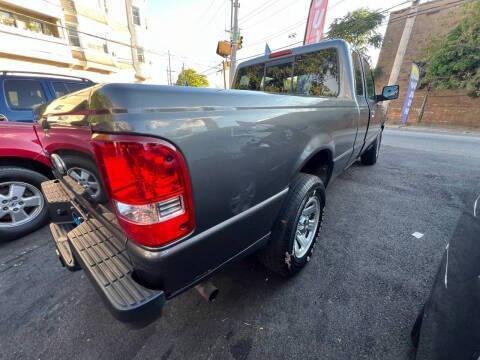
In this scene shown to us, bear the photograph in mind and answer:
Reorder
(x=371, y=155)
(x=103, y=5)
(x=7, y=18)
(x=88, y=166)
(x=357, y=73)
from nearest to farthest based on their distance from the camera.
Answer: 1. (x=88, y=166)
2. (x=357, y=73)
3. (x=371, y=155)
4. (x=7, y=18)
5. (x=103, y=5)

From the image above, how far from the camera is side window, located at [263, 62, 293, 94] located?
105 inches

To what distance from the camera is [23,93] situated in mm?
4086

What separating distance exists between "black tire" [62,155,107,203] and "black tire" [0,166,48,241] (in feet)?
5.24

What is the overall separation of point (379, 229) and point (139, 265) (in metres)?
2.74

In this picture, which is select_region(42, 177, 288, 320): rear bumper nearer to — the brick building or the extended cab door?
the extended cab door

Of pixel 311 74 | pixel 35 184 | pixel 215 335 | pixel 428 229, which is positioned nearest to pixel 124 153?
pixel 215 335

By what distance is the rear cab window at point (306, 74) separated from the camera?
2395 mm

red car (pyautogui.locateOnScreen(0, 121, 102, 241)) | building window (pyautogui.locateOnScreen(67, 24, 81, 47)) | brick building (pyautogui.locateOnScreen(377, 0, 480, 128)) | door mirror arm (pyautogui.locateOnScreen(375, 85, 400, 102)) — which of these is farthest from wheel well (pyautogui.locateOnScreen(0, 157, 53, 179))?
brick building (pyautogui.locateOnScreen(377, 0, 480, 128))

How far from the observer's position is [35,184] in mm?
2611

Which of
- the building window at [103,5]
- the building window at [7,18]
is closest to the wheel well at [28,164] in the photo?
the building window at [7,18]

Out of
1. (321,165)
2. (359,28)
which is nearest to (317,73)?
(321,165)

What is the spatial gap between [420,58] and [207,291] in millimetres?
26181

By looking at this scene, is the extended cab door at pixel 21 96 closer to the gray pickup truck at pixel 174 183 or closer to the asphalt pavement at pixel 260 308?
the asphalt pavement at pixel 260 308

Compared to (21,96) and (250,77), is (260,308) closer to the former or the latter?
(250,77)
